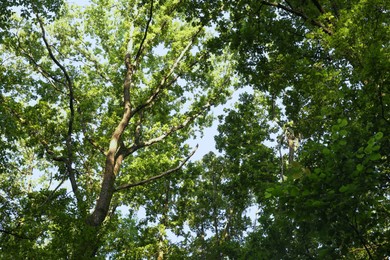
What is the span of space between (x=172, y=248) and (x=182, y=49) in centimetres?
1006


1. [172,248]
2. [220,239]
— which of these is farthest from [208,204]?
[172,248]

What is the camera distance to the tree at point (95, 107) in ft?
29.7

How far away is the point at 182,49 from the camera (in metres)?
14.7

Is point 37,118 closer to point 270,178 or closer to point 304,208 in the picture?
point 270,178

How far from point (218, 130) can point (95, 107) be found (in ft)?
19.3

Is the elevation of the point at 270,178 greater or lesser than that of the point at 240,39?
lesser

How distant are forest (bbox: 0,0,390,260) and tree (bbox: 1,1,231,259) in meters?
0.07

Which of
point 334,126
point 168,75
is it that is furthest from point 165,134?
point 334,126

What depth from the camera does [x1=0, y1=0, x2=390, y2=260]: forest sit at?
4.64 meters

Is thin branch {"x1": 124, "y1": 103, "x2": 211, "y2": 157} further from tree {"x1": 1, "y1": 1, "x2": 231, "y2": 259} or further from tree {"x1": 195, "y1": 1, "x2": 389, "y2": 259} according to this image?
tree {"x1": 195, "y1": 1, "x2": 389, "y2": 259}

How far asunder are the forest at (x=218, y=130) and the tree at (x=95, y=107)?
7 cm

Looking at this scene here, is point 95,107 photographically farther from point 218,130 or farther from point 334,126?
point 334,126

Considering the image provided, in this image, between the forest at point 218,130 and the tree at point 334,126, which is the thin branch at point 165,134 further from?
the tree at point 334,126

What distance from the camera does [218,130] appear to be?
16.4 m
